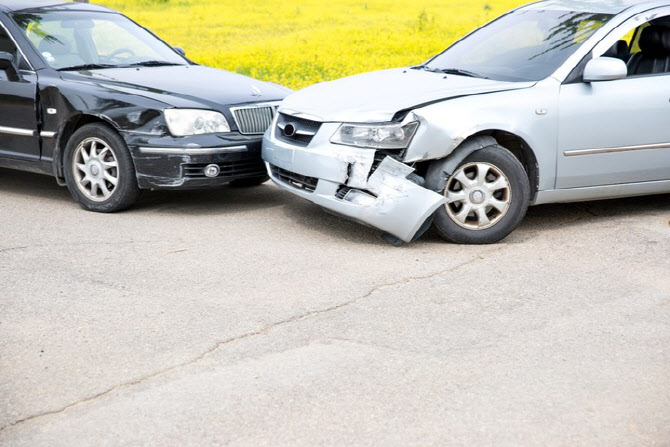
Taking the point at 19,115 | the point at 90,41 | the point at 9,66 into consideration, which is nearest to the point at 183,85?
the point at 90,41

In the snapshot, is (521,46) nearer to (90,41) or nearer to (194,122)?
(194,122)

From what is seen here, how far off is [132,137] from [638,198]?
4.29m

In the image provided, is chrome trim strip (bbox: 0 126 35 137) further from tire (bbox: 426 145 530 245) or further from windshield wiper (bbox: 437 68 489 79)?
tire (bbox: 426 145 530 245)

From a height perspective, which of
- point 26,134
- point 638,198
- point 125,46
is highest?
point 125,46

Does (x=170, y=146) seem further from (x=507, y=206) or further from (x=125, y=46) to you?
(x=507, y=206)

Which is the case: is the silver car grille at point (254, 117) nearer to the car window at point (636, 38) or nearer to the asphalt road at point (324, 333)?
the asphalt road at point (324, 333)

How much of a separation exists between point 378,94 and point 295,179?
87cm

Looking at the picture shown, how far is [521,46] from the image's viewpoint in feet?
24.7

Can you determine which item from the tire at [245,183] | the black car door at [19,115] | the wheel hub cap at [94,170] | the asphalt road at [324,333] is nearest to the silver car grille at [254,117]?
the tire at [245,183]

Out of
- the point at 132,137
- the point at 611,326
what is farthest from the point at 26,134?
the point at 611,326

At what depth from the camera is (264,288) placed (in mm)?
5609

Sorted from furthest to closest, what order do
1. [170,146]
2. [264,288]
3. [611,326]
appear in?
[170,146], [264,288], [611,326]

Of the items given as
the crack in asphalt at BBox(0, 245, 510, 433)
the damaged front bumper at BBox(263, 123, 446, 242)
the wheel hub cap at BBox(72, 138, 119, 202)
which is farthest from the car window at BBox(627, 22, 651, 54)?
the wheel hub cap at BBox(72, 138, 119, 202)

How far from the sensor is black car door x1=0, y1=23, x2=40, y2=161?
7863 millimetres
